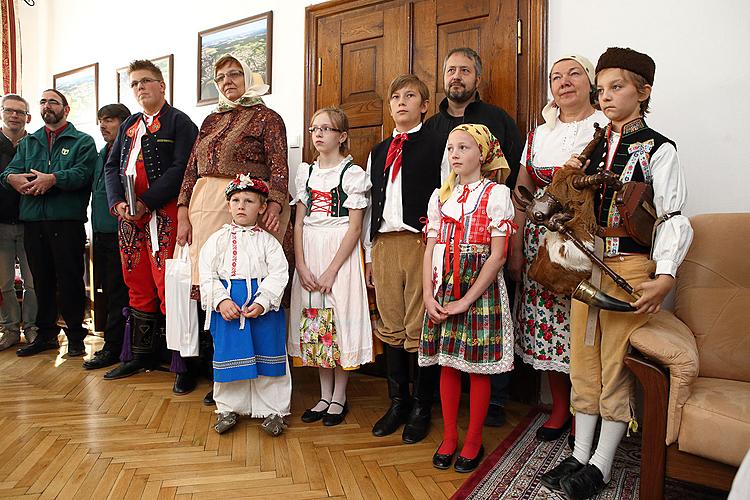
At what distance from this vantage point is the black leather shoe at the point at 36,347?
3.37m

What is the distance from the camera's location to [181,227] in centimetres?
262

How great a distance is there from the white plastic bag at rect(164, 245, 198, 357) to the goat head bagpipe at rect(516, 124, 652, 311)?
1.68 meters

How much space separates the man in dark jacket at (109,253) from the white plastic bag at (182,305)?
0.73 m

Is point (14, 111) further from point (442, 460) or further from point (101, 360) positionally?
point (442, 460)

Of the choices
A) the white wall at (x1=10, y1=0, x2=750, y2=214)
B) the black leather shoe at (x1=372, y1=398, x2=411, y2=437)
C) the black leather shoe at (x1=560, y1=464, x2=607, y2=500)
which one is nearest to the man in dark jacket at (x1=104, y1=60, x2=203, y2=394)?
the black leather shoe at (x1=372, y1=398, x2=411, y2=437)

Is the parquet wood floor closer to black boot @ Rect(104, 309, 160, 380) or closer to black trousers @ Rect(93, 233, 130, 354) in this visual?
black boot @ Rect(104, 309, 160, 380)

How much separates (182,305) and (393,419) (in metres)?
1.16

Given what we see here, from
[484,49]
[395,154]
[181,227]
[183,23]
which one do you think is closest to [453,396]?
[395,154]

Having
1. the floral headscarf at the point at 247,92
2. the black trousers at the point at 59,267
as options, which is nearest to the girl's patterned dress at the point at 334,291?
the floral headscarf at the point at 247,92

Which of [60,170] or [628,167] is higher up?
[60,170]

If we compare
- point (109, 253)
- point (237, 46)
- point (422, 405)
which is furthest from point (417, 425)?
point (237, 46)

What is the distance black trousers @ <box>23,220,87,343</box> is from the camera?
3.33 metres

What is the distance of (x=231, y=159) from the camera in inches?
98.3

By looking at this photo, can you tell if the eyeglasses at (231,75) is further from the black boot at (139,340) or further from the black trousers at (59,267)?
the black trousers at (59,267)
